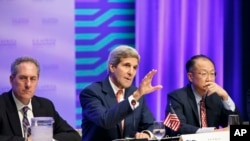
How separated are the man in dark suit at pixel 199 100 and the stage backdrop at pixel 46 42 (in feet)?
5.23

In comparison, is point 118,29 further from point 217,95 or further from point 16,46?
point 217,95

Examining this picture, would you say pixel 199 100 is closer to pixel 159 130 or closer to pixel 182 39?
pixel 159 130

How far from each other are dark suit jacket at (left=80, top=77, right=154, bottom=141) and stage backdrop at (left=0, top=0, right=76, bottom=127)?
5.18 ft

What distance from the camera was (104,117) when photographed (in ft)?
11.5

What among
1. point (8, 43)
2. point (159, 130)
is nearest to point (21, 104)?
point (159, 130)

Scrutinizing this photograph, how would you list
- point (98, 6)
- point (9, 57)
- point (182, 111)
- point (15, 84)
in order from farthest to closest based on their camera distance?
point (98, 6) < point (9, 57) < point (182, 111) < point (15, 84)

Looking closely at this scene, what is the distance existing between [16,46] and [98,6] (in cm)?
111

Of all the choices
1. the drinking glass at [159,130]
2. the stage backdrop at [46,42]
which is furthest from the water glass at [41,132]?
the stage backdrop at [46,42]

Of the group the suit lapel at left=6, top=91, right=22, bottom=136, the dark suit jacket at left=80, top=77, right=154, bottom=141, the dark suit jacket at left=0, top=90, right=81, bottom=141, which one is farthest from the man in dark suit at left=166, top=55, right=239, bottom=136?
the suit lapel at left=6, top=91, right=22, bottom=136

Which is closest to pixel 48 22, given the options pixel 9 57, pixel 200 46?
pixel 9 57

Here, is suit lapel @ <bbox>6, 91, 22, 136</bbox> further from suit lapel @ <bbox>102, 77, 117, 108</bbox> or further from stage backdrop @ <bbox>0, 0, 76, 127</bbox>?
stage backdrop @ <bbox>0, 0, 76, 127</bbox>

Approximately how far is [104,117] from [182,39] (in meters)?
2.54

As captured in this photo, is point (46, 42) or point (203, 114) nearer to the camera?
point (203, 114)

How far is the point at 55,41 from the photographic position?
5.36 meters
